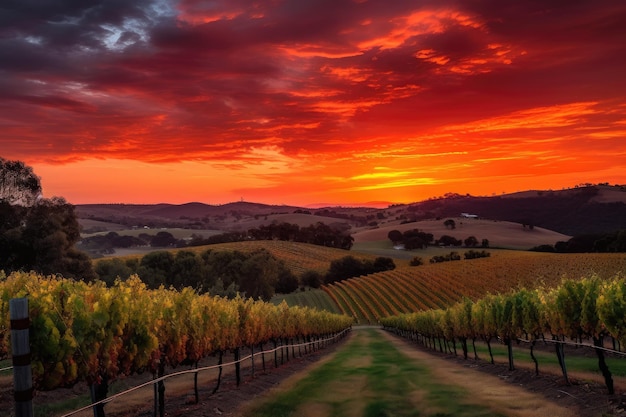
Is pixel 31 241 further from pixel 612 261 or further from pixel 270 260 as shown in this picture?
pixel 612 261

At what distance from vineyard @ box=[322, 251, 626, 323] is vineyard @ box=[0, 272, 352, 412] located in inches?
3560

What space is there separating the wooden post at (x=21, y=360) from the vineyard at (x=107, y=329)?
4088 millimetres

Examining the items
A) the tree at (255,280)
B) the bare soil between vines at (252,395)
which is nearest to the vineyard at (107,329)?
the bare soil between vines at (252,395)

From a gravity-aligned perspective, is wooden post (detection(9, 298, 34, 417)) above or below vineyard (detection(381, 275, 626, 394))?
above

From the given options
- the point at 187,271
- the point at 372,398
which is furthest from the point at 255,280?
the point at 372,398

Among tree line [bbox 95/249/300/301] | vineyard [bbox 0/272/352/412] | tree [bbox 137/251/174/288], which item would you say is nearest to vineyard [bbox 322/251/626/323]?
tree line [bbox 95/249/300/301]

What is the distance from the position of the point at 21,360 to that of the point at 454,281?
117690mm

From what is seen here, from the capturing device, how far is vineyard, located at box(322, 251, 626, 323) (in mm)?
111125

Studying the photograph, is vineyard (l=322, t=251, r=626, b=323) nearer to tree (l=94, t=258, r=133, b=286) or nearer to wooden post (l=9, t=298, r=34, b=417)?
tree (l=94, t=258, r=133, b=286)

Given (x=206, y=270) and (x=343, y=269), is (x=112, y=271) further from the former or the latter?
(x=343, y=269)

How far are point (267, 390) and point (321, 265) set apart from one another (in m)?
144

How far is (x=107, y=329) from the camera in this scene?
51.8 ft

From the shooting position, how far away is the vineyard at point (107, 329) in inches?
544

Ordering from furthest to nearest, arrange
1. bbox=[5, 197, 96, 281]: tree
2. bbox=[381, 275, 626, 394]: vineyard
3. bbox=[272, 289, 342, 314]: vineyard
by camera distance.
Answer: bbox=[272, 289, 342, 314]: vineyard, bbox=[5, 197, 96, 281]: tree, bbox=[381, 275, 626, 394]: vineyard
